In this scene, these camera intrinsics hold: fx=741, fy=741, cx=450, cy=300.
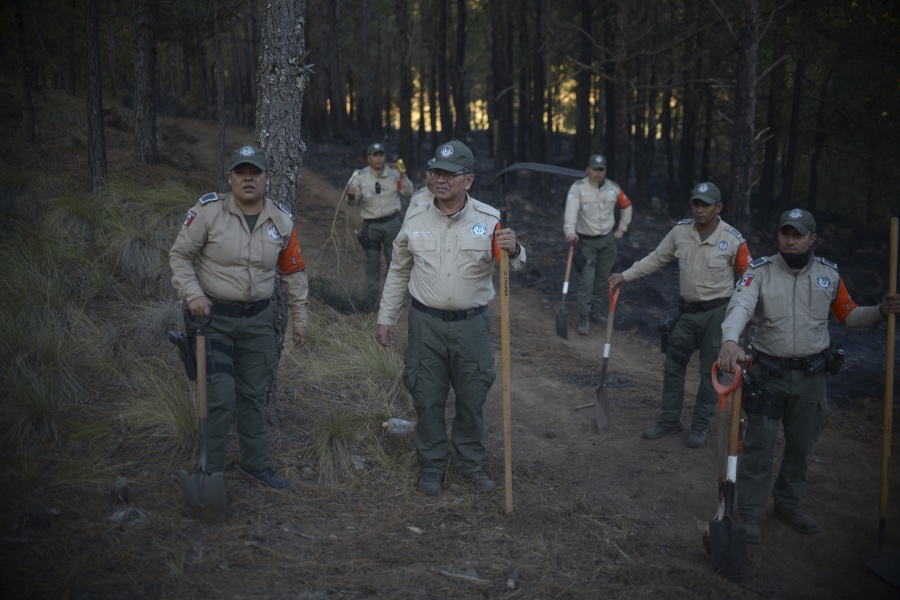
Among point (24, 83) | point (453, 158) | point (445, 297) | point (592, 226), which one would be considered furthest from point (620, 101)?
point (445, 297)

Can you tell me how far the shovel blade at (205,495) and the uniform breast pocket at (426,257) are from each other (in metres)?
1.87

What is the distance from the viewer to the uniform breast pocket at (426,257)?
16.8 feet

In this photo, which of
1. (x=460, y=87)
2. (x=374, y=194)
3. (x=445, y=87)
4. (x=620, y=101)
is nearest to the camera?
(x=374, y=194)

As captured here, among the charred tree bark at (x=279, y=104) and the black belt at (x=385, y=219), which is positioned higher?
the charred tree bark at (x=279, y=104)

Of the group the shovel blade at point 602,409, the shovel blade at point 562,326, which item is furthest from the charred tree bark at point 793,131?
the shovel blade at point 602,409

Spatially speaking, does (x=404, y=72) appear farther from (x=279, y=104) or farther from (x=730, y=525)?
(x=730, y=525)

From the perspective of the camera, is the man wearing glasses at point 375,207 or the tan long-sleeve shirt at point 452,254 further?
the man wearing glasses at point 375,207

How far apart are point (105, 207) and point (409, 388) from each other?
6.04 m

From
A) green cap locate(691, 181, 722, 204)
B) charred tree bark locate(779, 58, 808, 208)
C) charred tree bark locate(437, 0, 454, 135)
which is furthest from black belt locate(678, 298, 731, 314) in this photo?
charred tree bark locate(437, 0, 454, 135)

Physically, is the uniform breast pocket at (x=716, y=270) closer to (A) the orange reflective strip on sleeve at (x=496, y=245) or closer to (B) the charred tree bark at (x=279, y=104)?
(A) the orange reflective strip on sleeve at (x=496, y=245)

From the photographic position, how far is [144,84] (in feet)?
42.9

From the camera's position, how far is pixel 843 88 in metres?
17.8

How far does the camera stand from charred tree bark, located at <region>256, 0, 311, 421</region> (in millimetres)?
5891

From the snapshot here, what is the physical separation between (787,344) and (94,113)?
9537 mm
